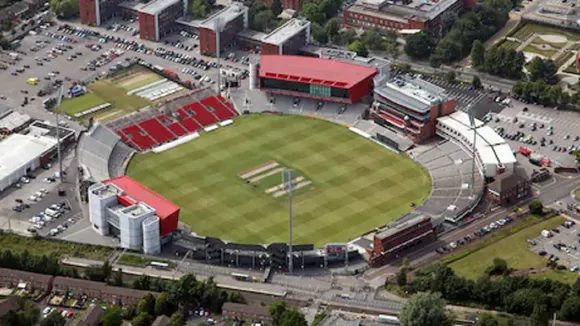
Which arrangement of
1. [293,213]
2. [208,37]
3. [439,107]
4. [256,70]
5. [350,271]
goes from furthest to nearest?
[208,37]
[256,70]
[439,107]
[293,213]
[350,271]

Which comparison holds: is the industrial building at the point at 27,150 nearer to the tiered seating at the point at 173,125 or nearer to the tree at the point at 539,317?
the tiered seating at the point at 173,125

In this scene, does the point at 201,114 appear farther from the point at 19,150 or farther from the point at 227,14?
the point at 227,14

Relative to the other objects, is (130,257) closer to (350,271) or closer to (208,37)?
(350,271)

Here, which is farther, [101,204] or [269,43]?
[269,43]

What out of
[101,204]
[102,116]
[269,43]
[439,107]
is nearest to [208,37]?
[269,43]

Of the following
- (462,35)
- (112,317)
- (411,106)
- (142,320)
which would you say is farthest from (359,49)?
(112,317)

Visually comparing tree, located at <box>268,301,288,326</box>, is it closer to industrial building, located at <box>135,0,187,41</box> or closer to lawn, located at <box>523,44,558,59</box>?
industrial building, located at <box>135,0,187,41</box>

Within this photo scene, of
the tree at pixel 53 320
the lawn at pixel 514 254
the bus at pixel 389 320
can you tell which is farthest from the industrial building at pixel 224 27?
the bus at pixel 389 320

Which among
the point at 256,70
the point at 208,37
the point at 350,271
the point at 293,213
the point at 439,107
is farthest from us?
the point at 208,37
